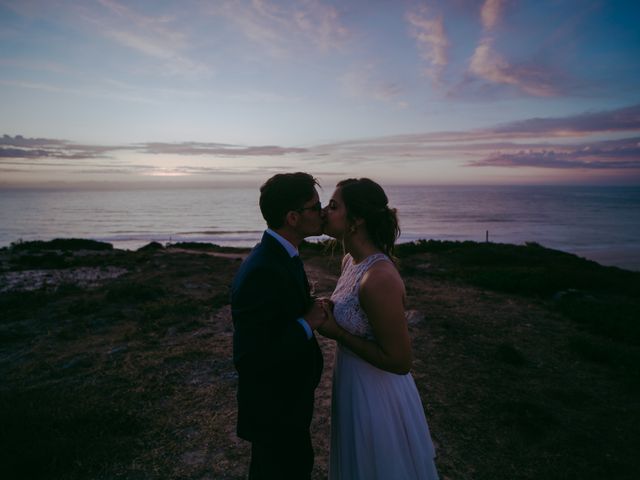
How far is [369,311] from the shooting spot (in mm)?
2648

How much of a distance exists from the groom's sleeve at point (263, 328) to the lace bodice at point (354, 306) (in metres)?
0.57

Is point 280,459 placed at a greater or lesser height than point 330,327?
lesser

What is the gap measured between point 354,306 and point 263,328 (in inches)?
33.0

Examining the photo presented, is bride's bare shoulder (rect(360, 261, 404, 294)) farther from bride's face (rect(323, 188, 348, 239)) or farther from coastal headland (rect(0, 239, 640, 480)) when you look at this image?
coastal headland (rect(0, 239, 640, 480))

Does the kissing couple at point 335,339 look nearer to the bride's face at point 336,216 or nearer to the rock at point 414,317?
the bride's face at point 336,216

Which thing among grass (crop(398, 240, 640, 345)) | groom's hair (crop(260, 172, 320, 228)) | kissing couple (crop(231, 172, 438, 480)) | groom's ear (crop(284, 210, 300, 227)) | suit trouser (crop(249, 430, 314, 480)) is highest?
groom's hair (crop(260, 172, 320, 228))

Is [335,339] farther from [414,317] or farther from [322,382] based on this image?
[414,317]

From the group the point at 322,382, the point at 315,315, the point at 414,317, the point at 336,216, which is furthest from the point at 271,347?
the point at 414,317

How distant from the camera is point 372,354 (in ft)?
8.82

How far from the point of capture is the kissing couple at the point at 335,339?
7.66 feet

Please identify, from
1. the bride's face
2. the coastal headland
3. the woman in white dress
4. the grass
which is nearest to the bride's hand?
the woman in white dress

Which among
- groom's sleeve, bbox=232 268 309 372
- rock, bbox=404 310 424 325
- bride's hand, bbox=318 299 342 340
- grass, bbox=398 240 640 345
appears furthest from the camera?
grass, bbox=398 240 640 345

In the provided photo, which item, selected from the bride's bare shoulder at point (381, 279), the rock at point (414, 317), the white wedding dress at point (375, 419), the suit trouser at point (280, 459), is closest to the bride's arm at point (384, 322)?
the bride's bare shoulder at point (381, 279)

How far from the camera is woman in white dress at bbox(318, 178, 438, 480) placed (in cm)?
264
